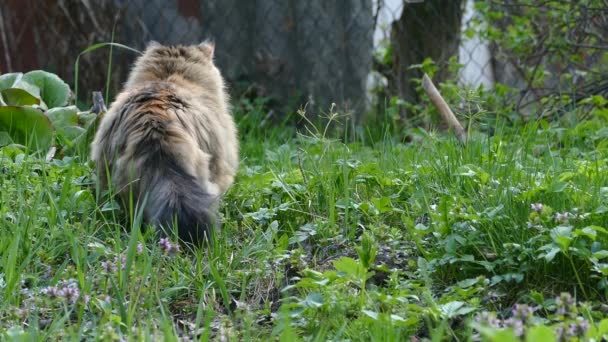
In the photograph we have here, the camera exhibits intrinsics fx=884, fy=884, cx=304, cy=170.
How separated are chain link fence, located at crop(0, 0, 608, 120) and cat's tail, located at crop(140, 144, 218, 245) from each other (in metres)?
3.81

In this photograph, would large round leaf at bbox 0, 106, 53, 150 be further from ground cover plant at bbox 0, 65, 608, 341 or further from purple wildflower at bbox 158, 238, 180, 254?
purple wildflower at bbox 158, 238, 180, 254

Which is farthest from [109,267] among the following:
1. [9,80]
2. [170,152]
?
[9,80]

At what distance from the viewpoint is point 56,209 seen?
3.02 m

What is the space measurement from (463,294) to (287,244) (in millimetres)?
838

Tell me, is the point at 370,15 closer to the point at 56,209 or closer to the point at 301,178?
the point at 301,178

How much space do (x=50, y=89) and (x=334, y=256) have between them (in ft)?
7.72

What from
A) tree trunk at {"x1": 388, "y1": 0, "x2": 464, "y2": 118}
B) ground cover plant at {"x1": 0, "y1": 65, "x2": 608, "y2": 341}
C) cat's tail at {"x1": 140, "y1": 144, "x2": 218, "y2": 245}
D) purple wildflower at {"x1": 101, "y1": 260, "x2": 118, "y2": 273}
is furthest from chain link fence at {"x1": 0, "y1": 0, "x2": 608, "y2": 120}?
purple wildflower at {"x1": 101, "y1": 260, "x2": 118, "y2": 273}

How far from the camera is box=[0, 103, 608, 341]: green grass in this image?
2.57 metres

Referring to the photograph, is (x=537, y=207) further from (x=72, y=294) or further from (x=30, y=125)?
(x=30, y=125)

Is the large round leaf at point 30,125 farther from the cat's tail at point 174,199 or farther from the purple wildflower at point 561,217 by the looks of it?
the purple wildflower at point 561,217

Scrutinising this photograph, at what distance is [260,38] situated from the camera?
288 inches

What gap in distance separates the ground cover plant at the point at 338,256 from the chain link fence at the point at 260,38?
3.14 m

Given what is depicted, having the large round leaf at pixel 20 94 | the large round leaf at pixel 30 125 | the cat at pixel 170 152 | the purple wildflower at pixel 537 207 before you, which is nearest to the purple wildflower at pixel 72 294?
the cat at pixel 170 152

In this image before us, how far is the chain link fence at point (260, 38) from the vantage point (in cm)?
709
